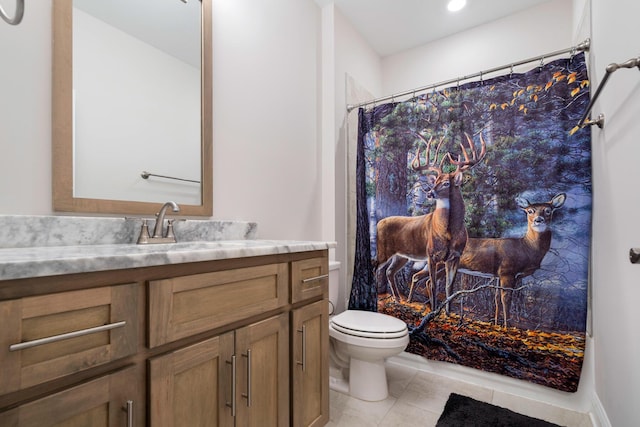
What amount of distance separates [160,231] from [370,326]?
3.90ft

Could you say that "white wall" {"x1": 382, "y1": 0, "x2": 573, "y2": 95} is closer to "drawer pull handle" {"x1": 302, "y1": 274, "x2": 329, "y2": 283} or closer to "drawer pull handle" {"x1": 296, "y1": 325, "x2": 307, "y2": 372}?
"drawer pull handle" {"x1": 302, "y1": 274, "x2": 329, "y2": 283}

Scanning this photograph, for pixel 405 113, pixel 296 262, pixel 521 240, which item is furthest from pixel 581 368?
pixel 405 113

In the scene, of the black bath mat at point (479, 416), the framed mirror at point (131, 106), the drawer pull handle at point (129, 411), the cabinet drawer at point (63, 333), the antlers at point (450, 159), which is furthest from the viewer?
the antlers at point (450, 159)

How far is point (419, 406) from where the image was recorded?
168 cm

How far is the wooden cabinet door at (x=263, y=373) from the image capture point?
3.28ft

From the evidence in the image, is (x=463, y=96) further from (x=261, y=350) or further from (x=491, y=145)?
(x=261, y=350)

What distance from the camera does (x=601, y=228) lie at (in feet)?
4.74

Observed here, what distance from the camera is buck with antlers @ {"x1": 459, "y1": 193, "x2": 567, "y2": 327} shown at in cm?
168

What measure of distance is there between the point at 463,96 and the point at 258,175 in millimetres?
1379

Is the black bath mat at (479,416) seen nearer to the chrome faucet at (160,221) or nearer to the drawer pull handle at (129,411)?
the drawer pull handle at (129,411)

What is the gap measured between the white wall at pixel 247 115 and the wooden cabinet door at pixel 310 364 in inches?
25.3

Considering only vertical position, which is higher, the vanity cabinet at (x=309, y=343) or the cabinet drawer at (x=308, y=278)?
the cabinet drawer at (x=308, y=278)

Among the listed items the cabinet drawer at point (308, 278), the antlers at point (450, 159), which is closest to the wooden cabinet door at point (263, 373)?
the cabinet drawer at point (308, 278)

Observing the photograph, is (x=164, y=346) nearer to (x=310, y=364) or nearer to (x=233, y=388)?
(x=233, y=388)
